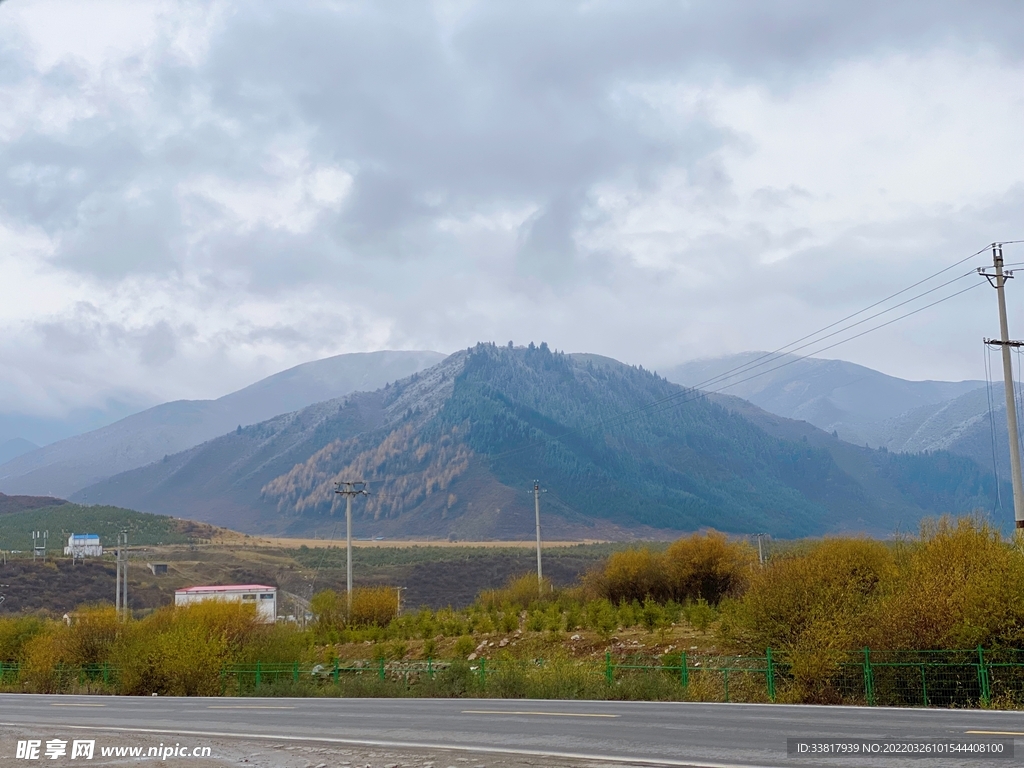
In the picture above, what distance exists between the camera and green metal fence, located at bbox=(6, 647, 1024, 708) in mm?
25328

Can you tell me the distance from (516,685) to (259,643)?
17280 mm

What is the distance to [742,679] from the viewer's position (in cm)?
2942

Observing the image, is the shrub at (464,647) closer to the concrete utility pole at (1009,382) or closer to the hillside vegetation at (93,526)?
the concrete utility pole at (1009,382)

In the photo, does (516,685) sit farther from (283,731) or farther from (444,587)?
(444,587)

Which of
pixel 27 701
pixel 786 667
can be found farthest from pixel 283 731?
pixel 27 701

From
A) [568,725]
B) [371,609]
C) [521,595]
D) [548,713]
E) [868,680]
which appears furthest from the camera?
[521,595]

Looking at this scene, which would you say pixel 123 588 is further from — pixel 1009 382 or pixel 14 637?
pixel 1009 382

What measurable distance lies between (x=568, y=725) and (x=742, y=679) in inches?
403

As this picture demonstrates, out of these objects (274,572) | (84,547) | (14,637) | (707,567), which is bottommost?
(14,637)

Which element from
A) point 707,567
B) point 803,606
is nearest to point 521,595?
point 707,567

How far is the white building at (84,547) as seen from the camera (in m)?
122

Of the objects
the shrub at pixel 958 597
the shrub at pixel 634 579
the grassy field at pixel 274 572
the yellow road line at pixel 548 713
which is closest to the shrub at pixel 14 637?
the shrub at pixel 634 579

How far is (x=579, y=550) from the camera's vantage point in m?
160

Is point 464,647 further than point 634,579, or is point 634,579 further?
point 634,579
